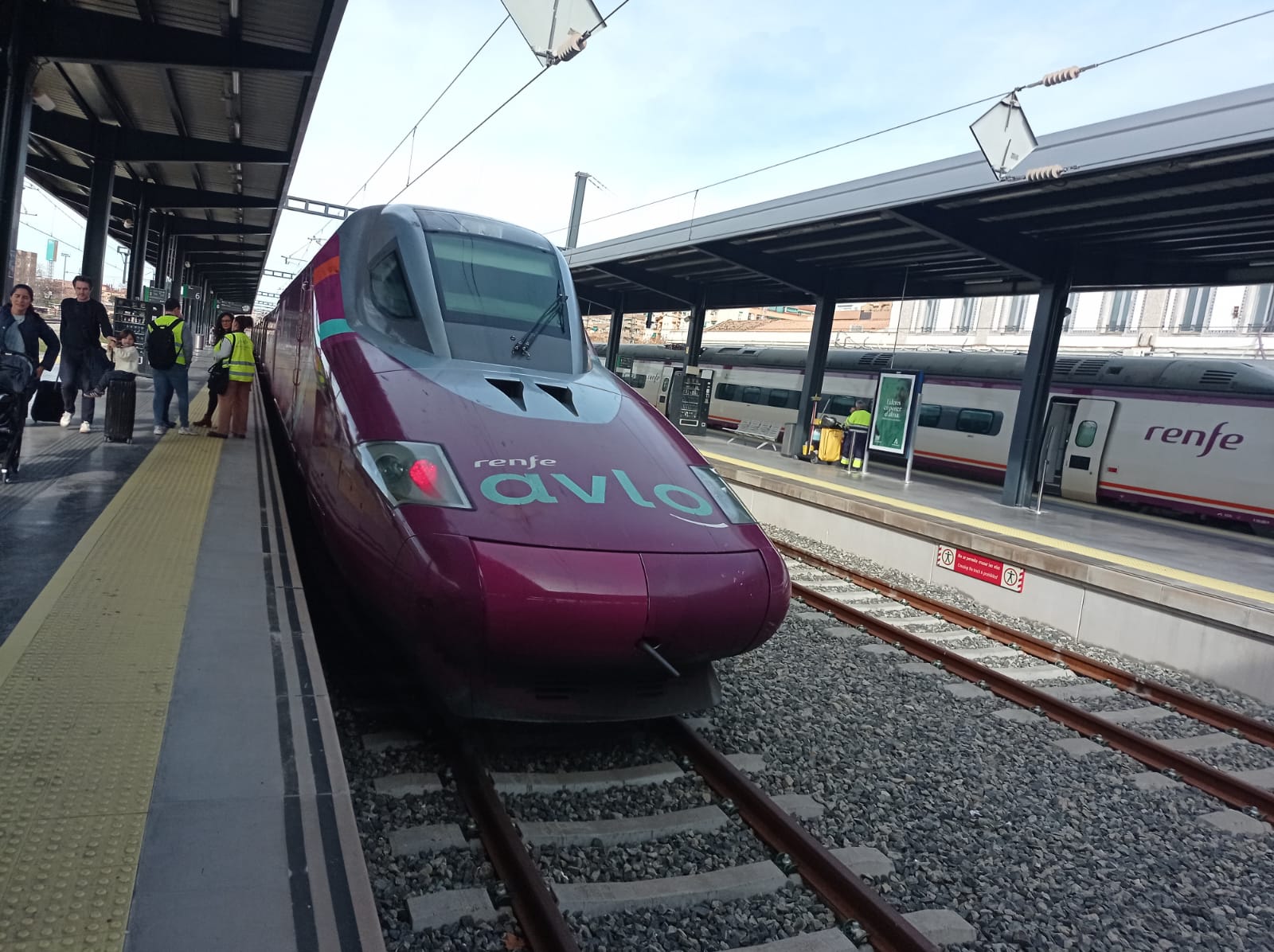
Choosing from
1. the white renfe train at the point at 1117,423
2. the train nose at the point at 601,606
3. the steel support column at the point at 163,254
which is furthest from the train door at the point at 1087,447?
the steel support column at the point at 163,254

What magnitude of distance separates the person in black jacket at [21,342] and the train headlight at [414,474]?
424cm

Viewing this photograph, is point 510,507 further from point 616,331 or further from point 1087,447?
point 616,331

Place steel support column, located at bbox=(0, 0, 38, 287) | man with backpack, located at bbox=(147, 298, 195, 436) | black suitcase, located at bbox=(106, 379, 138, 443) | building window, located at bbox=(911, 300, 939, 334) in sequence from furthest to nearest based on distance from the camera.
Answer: building window, located at bbox=(911, 300, 939, 334), man with backpack, located at bbox=(147, 298, 195, 436), black suitcase, located at bbox=(106, 379, 138, 443), steel support column, located at bbox=(0, 0, 38, 287)

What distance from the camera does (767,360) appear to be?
23.5m

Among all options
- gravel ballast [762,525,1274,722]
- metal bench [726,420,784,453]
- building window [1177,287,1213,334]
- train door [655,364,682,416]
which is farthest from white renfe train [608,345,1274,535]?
building window [1177,287,1213,334]

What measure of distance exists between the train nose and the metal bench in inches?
668

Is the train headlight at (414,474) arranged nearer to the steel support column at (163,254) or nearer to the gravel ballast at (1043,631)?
the gravel ballast at (1043,631)

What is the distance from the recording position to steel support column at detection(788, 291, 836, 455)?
58.2ft

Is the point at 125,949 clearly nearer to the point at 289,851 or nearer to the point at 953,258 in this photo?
the point at 289,851

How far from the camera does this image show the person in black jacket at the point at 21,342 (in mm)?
6543

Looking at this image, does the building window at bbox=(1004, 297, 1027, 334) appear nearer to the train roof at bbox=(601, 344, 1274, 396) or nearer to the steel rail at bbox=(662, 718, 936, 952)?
the train roof at bbox=(601, 344, 1274, 396)

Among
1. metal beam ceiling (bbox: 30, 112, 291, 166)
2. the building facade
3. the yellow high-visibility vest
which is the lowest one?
the yellow high-visibility vest

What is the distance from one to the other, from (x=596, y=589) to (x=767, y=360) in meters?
20.8

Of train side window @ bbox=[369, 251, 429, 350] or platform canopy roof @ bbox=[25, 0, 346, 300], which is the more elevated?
platform canopy roof @ bbox=[25, 0, 346, 300]
